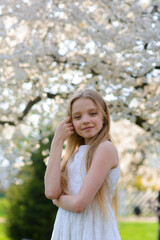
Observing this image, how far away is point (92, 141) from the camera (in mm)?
2182

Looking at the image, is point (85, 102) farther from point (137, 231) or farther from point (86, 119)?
point (137, 231)

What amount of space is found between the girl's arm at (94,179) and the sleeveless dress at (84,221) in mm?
75

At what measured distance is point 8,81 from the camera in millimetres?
5094

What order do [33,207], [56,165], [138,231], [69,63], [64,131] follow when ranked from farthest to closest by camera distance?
1. [138,231]
2. [33,207]
3. [69,63]
4. [64,131]
5. [56,165]

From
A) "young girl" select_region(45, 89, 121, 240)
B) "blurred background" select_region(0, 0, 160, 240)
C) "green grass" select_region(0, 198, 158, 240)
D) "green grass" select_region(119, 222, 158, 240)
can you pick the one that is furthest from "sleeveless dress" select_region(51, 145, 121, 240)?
"green grass" select_region(119, 222, 158, 240)

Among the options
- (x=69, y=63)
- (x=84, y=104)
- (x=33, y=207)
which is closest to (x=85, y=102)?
(x=84, y=104)

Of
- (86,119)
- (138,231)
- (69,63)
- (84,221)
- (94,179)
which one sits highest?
(69,63)

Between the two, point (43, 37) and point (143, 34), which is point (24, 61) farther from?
point (143, 34)

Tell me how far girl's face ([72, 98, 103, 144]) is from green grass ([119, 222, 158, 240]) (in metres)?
11.4

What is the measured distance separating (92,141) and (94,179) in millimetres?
279

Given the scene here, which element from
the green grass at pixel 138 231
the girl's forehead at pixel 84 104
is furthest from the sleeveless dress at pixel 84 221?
the green grass at pixel 138 231

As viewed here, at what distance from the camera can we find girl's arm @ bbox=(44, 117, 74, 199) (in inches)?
81.4

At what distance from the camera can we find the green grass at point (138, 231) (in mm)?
13088

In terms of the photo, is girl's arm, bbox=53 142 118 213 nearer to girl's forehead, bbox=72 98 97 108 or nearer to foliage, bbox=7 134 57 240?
girl's forehead, bbox=72 98 97 108
